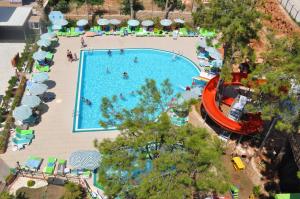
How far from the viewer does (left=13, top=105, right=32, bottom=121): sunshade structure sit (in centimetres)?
2430

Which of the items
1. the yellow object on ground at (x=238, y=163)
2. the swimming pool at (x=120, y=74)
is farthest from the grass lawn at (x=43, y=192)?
the yellow object on ground at (x=238, y=163)

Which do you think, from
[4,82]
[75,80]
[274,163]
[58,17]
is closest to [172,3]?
[58,17]

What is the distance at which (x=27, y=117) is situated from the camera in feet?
80.3

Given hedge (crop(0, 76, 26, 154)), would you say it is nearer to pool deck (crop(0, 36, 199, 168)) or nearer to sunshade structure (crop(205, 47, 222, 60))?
→ pool deck (crop(0, 36, 199, 168))

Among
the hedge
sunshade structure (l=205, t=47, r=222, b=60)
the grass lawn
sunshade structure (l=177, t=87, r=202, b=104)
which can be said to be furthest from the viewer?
sunshade structure (l=205, t=47, r=222, b=60)

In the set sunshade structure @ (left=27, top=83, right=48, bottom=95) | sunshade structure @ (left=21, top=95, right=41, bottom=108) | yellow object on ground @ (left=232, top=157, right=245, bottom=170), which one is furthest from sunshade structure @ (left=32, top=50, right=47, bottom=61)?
yellow object on ground @ (left=232, top=157, right=245, bottom=170)

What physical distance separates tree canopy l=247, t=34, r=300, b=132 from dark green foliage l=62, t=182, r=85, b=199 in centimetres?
1147

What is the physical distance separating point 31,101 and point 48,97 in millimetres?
2720

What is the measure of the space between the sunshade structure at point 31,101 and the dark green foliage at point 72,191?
25.1 ft

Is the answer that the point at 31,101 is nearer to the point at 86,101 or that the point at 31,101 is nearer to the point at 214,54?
the point at 86,101

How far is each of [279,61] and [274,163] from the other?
24.7 ft

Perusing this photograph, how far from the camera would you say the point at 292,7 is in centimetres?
4097

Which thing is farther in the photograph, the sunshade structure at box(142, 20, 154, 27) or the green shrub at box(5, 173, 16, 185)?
the sunshade structure at box(142, 20, 154, 27)

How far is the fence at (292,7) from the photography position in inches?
1567
